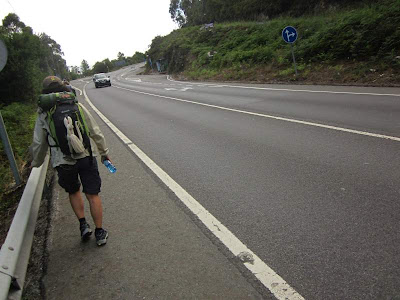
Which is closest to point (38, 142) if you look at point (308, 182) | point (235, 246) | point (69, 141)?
point (69, 141)

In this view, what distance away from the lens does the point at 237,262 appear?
114 inches

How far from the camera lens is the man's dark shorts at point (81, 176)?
3431 millimetres

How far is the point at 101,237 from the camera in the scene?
3539 mm

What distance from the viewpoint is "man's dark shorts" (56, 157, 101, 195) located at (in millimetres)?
3431

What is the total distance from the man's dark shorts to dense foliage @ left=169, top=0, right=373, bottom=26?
946 inches

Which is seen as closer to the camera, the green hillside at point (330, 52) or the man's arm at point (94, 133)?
the man's arm at point (94, 133)

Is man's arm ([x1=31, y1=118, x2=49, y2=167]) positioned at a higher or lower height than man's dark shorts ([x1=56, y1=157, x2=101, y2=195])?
higher

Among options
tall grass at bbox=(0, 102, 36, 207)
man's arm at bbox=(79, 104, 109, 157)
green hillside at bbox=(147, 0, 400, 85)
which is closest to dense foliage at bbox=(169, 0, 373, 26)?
green hillside at bbox=(147, 0, 400, 85)

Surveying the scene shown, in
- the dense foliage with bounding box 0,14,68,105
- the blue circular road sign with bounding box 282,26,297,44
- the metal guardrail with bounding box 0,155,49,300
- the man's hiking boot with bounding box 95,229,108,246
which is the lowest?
the man's hiking boot with bounding box 95,229,108,246

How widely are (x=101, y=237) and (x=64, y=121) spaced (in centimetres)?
137

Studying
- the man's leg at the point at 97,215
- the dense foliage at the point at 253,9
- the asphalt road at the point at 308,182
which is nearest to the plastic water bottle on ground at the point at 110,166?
the man's leg at the point at 97,215

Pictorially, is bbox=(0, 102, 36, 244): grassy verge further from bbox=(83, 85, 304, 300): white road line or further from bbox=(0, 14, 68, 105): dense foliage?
bbox=(0, 14, 68, 105): dense foliage

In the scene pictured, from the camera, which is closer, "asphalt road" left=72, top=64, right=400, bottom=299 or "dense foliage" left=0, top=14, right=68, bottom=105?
"asphalt road" left=72, top=64, right=400, bottom=299

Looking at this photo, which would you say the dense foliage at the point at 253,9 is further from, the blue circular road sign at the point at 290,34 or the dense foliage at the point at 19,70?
the dense foliage at the point at 19,70
